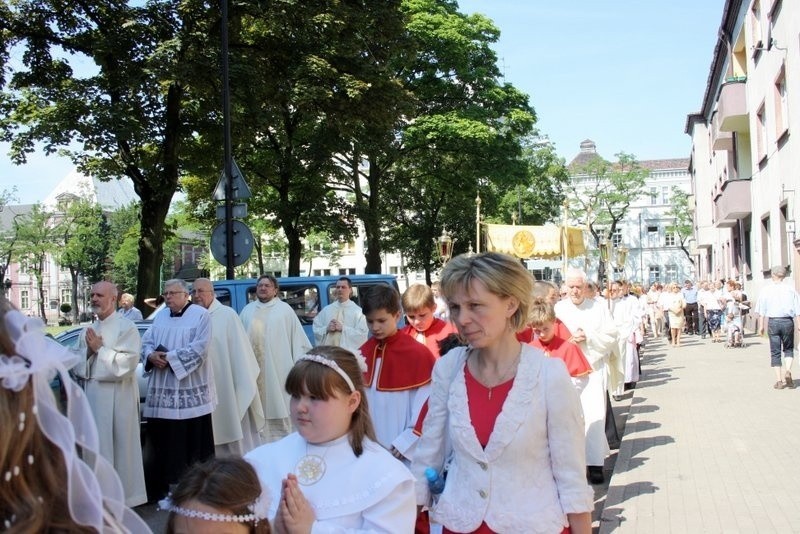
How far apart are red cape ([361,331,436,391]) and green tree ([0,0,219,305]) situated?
1379 cm

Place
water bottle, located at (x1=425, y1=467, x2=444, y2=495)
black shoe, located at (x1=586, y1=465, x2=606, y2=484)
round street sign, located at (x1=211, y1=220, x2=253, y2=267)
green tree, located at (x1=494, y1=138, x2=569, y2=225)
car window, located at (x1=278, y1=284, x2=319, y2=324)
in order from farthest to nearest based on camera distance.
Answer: green tree, located at (x1=494, y1=138, x2=569, y2=225) < car window, located at (x1=278, y1=284, x2=319, y2=324) < round street sign, located at (x1=211, y1=220, x2=253, y2=267) < black shoe, located at (x1=586, y1=465, x2=606, y2=484) < water bottle, located at (x1=425, y1=467, x2=444, y2=495)

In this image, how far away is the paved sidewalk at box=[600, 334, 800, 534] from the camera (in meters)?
6.26

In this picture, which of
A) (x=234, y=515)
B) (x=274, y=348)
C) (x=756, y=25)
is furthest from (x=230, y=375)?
(x=756, y=25)

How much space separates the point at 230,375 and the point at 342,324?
237 centimetres

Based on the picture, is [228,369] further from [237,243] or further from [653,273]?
[653,273]

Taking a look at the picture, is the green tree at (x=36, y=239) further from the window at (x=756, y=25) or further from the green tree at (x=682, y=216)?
the green tree at (x=682, y=216)

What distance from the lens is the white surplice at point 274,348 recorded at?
9812mm

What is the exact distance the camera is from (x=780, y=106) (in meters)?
22.1

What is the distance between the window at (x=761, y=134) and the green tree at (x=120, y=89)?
16.1 metres

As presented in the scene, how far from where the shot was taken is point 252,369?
8.85 meters

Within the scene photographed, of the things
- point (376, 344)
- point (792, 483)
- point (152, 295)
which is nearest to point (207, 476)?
point (376, 344)

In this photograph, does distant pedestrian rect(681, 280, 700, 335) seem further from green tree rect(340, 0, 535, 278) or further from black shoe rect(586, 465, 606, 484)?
black shoe rect(586, 465, 606, 484)

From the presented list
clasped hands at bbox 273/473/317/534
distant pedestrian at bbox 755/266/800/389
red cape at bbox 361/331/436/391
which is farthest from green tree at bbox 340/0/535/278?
clasped hands at bbox 273/473/317/534

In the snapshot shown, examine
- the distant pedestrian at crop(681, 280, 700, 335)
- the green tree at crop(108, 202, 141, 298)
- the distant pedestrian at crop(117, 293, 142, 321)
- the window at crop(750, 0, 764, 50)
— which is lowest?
the distant pedestrian at crop(681, 280, 700, 335)
